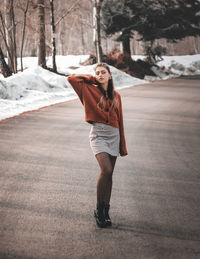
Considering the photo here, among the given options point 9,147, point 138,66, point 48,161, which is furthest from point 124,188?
point 138,66

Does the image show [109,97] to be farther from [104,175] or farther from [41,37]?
[41,37]

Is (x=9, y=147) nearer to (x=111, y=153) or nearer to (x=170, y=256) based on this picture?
(x=111, y=153)

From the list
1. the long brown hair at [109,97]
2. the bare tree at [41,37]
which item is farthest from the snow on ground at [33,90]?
the long brown hair at [109,97]

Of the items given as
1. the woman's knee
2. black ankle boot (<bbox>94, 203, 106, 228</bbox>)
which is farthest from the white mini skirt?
black ankle boot (<bbox>94, 203, 106, 228</bbox>)

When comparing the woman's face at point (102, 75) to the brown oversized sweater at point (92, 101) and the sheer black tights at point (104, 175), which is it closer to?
the brown oversized sweater at point (92, 101)

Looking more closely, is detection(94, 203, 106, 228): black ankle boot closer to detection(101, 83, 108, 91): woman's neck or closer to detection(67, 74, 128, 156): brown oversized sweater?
detection(67, 74, 128, 156): brown oversized sweater

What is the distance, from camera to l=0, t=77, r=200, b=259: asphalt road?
3.24 meters

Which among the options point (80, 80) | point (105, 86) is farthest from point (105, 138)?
point (80, 80)

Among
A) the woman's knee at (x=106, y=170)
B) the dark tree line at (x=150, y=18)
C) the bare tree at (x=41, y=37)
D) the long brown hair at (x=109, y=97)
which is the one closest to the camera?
the woman's knee at (x=106, y=170)

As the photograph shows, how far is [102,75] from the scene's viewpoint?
147 inches

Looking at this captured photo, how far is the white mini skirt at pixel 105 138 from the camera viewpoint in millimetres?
3658

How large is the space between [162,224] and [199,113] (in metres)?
8.49

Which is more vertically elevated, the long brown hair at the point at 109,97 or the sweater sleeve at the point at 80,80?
the sweater sleeve at the point at 80,80

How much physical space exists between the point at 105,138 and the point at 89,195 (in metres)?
1.17
